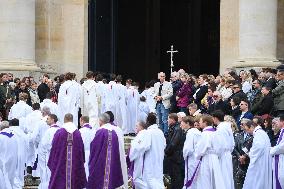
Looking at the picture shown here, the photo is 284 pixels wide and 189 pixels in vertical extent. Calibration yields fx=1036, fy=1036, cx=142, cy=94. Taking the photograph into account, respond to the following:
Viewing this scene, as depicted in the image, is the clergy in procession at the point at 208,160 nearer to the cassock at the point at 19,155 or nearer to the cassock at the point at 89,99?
the cassock at the point at 19,155

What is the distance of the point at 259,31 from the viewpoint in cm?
2966

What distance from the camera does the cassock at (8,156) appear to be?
21.8 metres

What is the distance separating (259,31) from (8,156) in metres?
10.3

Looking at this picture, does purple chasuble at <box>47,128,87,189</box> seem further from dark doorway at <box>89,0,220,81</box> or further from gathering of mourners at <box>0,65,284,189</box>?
dark doorway at <box>89,0,220,81</box>

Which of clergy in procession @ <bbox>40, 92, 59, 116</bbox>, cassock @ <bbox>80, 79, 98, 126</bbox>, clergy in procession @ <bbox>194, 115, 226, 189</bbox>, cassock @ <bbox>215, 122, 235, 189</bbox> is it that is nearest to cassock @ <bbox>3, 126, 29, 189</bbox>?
clergy in procession @ <bbox>40, 92, 59, 116</bbox>

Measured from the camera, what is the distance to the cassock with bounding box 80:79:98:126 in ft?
90.0

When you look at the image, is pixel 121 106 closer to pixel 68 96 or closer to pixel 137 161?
pixel 68 96

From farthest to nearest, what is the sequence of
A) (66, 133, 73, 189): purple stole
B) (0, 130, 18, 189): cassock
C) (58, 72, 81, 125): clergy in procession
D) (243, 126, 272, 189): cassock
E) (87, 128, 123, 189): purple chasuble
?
(58, 72, 81, 125): clergy in procession < (0, 130, 18, 189): cassock < (66, 133, 73, 189): purple stole < (87, 128, 123, 189): purple chasuble < (243, 126, 272, 189): cassock

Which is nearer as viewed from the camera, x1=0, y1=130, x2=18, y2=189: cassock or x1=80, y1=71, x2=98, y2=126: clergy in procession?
x1=0, y1=130, x2=18, y2=189: cassock

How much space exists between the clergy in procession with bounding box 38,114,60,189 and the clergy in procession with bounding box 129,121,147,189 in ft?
6.91

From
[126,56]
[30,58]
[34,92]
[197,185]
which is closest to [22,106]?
[34,92]

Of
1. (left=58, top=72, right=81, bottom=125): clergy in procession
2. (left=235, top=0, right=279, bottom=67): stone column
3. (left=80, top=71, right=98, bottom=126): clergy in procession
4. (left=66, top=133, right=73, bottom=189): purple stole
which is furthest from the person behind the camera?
(left=235, top=0, right=279, bottom=67): stone column

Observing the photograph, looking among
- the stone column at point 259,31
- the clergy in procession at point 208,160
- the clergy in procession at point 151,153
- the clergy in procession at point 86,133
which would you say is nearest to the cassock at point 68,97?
the clergy in procession at point 86,133

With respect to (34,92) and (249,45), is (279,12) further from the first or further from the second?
(34,92)
